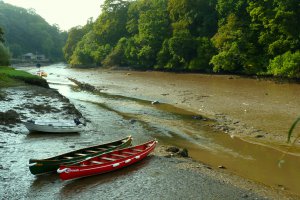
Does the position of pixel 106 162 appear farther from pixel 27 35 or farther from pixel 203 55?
pixel 27 35

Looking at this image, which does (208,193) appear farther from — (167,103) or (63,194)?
(167,103)

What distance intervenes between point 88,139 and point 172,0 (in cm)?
5571

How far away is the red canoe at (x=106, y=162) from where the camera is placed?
13.2 m

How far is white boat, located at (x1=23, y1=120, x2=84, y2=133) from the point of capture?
20.5m

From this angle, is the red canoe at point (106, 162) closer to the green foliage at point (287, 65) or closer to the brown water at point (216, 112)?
the brown water at point (216, 112)

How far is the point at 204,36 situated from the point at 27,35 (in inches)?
4400

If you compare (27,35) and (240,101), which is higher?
(27,35)

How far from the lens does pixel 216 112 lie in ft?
92.8

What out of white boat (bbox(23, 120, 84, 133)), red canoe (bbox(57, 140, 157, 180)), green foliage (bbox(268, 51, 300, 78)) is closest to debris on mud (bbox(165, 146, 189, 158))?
red canoe (bbox(57, 140, 157, 180))

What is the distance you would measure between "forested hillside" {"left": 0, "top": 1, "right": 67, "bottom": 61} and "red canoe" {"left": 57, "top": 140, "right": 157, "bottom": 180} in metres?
132

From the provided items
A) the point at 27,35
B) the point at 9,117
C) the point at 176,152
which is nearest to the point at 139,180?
the point at 176,152

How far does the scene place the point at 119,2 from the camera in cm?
10169

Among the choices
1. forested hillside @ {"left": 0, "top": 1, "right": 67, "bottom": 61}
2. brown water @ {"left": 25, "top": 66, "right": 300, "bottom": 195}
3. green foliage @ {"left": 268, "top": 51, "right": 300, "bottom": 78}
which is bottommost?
brown water @ {"left": 25, "top": 66, "right": 300, "bottom": 195}

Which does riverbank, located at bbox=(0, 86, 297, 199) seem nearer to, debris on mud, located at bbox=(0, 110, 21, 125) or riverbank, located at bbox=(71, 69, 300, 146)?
debris on mud, located at bbox=(0, 110, 21, 125)
